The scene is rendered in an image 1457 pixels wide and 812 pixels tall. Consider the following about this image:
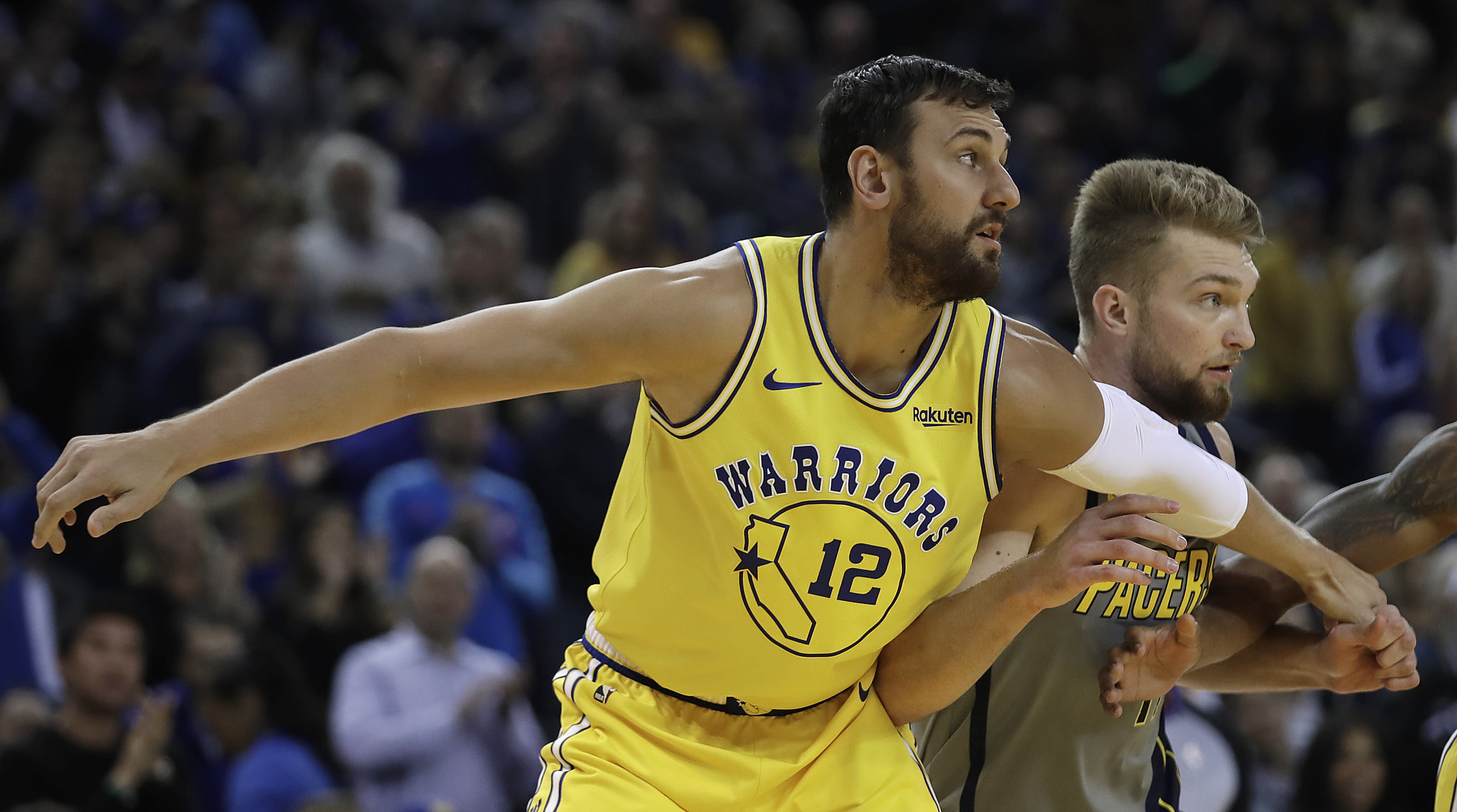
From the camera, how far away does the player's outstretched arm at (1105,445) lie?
11.4 ft

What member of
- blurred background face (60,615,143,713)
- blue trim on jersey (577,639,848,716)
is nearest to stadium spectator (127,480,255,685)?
blurred background face (60,615,143,713)

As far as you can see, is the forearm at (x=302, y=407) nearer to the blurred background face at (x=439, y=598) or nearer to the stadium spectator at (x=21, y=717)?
the stadium spectator at (x=21, y=717)

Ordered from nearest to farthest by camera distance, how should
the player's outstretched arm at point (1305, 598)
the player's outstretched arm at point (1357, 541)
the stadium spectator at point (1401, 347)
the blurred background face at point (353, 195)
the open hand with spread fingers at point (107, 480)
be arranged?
the open hand with spread fingers at point (107, 480) < the player's outstretched arm at point (1305, 598) < the player's outstretched arm at point (1357, 541) < the blurred background face at point (353, 195) < the stadium spectator at point (1401, 347)

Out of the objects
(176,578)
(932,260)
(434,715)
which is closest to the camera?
(932,260)

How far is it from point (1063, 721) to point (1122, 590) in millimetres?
341

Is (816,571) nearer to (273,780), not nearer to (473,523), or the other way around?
(273,780)

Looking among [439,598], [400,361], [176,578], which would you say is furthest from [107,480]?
[176,578]

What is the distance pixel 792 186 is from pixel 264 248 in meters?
4.72

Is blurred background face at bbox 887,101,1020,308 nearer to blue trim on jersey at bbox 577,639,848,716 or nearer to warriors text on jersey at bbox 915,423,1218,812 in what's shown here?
warriors text on jersey at bbox 915,423,1218,812

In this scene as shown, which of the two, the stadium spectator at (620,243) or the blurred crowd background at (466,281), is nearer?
the blurred crowd background at (466,281)

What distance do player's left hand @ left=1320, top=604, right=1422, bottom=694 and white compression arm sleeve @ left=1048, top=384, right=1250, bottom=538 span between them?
1.55 ft

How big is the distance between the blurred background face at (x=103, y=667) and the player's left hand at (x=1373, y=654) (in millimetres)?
4556


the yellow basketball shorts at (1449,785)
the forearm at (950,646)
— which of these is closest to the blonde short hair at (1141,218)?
the forearm at (950,646)

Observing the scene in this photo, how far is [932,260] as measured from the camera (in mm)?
3424
